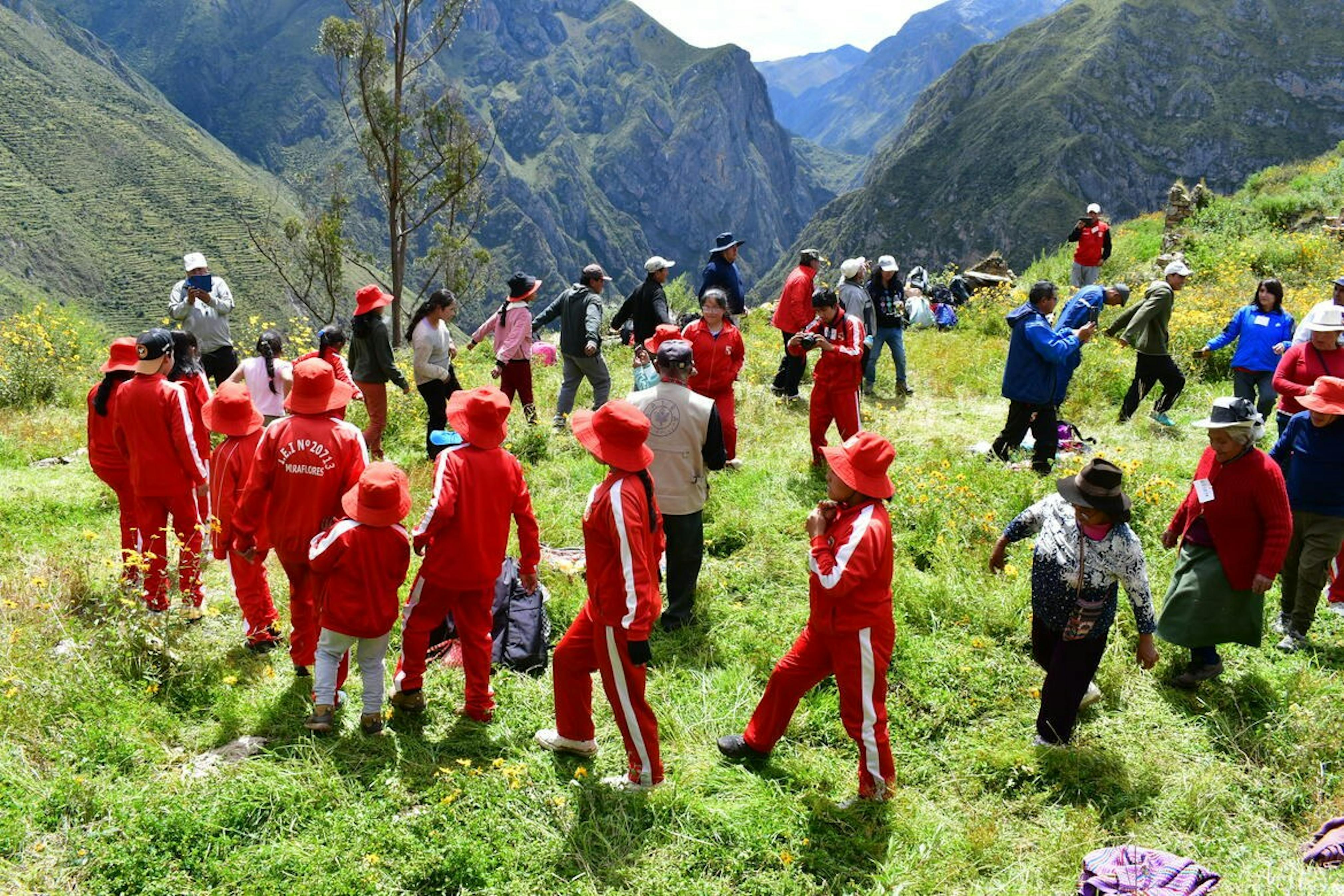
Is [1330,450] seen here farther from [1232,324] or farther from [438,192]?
[438,192]

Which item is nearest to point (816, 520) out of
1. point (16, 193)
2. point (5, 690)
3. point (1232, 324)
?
point (5, 690)

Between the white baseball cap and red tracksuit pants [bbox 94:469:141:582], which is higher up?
the white baseball cap

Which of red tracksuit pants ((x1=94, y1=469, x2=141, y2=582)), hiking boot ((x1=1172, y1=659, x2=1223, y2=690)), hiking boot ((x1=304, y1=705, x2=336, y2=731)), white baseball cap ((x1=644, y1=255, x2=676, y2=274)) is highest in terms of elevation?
white baseball cap ((x1=644, y1=255, x2=676, y2=274))

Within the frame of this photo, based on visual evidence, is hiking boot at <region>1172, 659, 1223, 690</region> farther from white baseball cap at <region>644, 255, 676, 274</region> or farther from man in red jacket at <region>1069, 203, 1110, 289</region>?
man in red jacket at <region>1069, 203, 1110, 289</region>

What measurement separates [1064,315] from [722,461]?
4.66 meters

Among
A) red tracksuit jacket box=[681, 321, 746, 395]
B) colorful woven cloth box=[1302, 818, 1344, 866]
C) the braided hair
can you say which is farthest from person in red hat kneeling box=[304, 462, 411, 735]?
colorful woven cloth box=[1302, 818, 1344, 866]

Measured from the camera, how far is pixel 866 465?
352 cm

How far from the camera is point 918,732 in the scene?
4.32 metres

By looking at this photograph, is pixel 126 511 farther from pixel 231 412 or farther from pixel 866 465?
pixel 866 465

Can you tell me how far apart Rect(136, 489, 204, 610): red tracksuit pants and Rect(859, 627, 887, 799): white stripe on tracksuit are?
3.91 meters

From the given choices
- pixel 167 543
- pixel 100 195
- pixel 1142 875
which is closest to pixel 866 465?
pixel 1142 875

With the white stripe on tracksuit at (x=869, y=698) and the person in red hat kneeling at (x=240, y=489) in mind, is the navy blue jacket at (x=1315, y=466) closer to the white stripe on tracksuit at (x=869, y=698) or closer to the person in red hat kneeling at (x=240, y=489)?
the white stripe on tracksuit at (x=869, y=698)

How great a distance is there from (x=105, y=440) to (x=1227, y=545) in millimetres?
6775

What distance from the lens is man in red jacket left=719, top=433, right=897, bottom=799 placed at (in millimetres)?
3469
